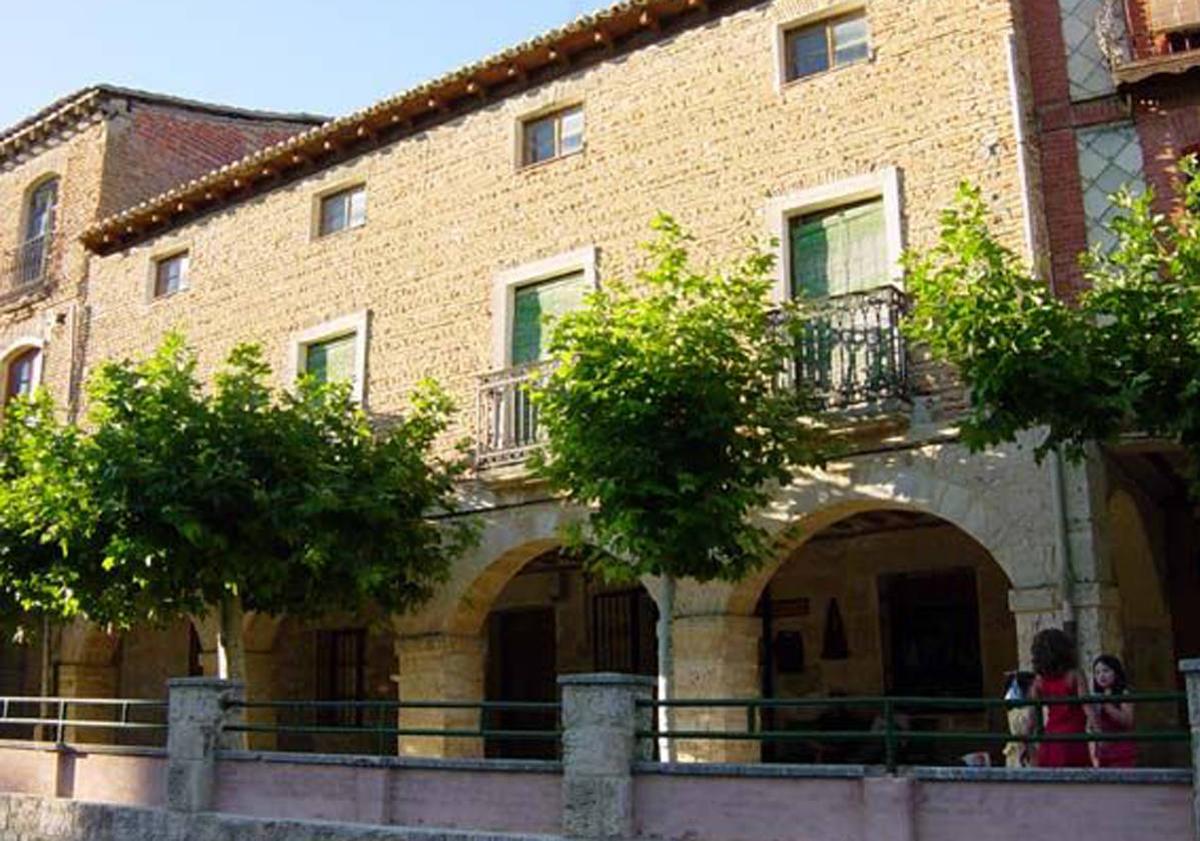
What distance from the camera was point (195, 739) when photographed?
10.6 metres

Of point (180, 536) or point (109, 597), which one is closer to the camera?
point (180, 536)

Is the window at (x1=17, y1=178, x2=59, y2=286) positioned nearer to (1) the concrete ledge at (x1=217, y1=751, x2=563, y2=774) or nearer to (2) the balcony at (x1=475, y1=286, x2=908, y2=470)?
(2) the balcony at (x1=475, y1=286, x2=908, y2=470)

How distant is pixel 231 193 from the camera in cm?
1714

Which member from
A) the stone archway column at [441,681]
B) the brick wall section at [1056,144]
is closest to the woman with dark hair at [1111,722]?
the brick wall section at [1056,144]

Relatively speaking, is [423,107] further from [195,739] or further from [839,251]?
[195,739]

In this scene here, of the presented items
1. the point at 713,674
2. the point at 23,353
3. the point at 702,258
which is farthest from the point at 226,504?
the point at 23,353

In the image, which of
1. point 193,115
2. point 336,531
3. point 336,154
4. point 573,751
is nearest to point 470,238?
point 336,154

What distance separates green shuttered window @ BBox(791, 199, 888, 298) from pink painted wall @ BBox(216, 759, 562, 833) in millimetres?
5201

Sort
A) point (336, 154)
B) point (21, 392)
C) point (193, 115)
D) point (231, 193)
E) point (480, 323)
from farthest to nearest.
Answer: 1. point (193, 115)
2. point (21, 392)
3. point (231, 193)
4. point (336, 154)
5. point (480, 323)

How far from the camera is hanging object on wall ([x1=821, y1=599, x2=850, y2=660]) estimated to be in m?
14.2

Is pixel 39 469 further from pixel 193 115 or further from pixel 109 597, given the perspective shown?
pixel 193 115

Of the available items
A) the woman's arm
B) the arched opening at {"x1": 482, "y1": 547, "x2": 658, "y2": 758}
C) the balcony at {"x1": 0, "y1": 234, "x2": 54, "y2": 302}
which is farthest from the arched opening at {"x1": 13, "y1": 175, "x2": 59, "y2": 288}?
the woman's arm

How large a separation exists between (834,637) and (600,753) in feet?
21.5

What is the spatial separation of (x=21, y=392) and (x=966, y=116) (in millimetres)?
15022
